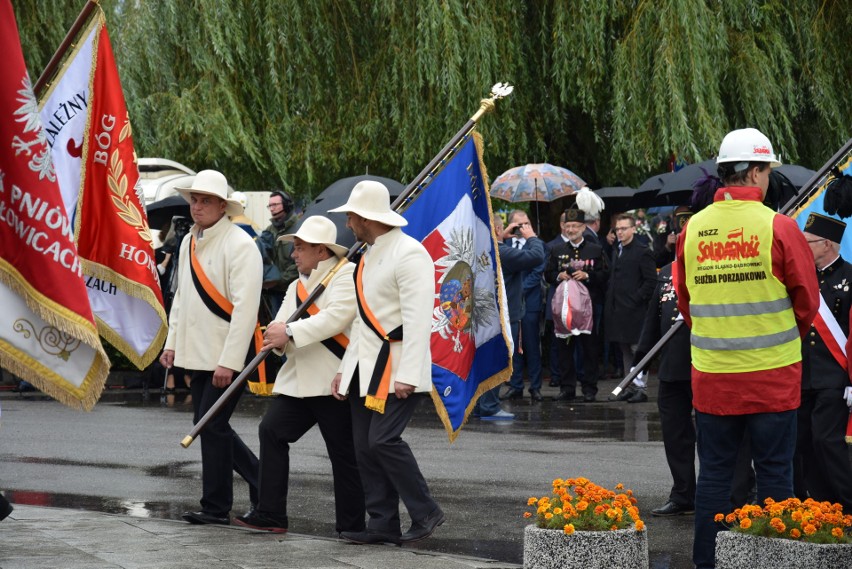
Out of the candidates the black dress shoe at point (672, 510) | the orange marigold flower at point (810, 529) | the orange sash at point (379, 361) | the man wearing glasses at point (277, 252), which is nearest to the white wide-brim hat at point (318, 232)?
the orange sash at point (379, 361)

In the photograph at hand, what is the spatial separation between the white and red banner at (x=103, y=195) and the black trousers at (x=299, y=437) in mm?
832

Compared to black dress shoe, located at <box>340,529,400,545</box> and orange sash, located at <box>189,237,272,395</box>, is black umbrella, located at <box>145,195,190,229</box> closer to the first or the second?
orange sash, located at <box>189,237,272,395</box>

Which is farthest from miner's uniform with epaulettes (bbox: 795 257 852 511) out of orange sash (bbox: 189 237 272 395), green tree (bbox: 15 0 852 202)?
green tree (bbox: 15 0 852 202)

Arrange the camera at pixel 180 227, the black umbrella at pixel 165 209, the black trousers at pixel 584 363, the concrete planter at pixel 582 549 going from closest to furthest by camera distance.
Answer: the concrete planter at pixel 582 549, the black trousers at pixel 584 363, the camera at pixel 180 227, the black umbrella at pixel 165 209

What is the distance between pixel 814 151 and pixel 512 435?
811cm

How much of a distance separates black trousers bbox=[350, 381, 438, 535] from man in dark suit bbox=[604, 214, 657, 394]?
8.75 meters

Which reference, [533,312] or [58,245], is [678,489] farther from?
[533,312]

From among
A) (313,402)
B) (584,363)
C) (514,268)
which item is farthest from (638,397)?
(313,402)

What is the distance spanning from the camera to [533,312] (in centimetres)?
1653

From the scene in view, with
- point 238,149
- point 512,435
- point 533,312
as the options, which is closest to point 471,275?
point 512,435

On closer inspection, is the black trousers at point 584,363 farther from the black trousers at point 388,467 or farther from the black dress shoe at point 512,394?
the black trousers at point 388,467

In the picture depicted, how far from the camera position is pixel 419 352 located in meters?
7.71

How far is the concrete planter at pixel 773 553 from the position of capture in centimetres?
586

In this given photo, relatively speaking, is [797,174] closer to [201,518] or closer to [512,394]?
[512,394]
